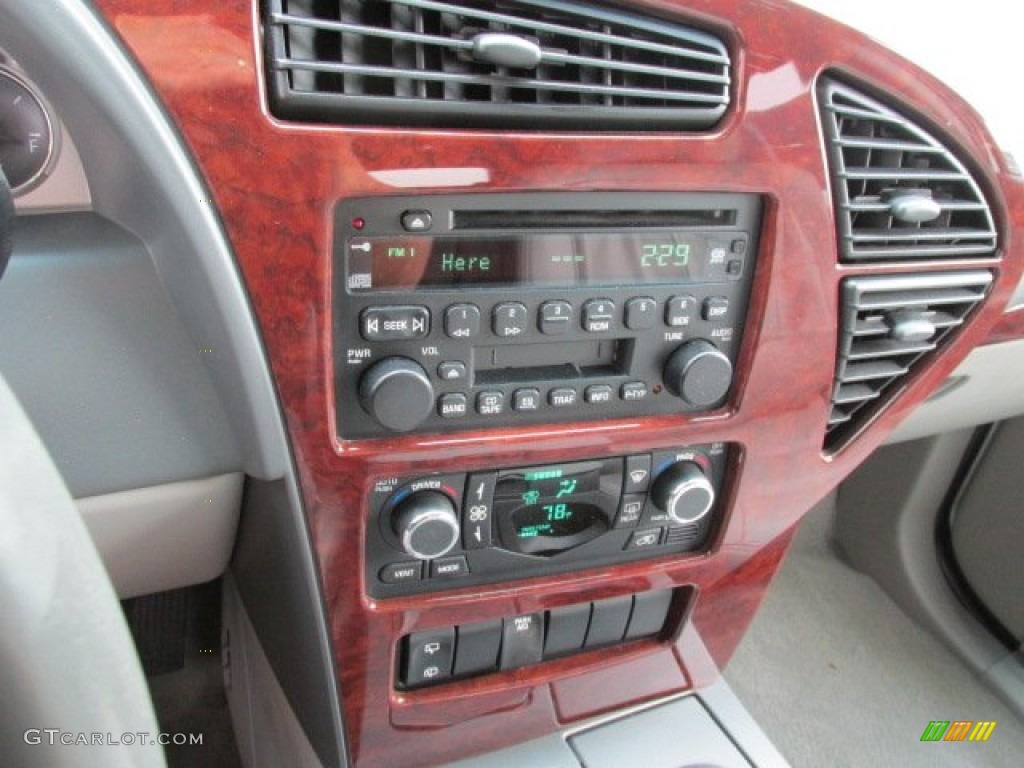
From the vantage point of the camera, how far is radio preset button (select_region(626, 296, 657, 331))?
72 cm

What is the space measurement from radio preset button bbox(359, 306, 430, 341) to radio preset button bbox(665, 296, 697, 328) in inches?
8.2

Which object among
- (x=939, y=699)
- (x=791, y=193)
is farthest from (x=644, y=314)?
(x=939, y=699)

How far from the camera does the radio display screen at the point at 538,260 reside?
2.09 ft

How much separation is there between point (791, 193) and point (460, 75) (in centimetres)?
30

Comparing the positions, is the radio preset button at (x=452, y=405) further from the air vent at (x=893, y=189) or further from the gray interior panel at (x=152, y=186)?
the air vent at (x=893, y=189)

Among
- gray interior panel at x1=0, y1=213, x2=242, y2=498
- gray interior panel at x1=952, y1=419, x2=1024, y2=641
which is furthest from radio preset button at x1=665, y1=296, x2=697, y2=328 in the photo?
gray interior panel at x1=952, y1=419, x2=1024, y2=641

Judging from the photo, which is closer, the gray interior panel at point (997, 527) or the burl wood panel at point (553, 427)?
the burl wood panel at point (553, 427)

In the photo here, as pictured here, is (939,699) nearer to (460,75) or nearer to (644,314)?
(644,314)

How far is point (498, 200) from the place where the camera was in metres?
0.65
